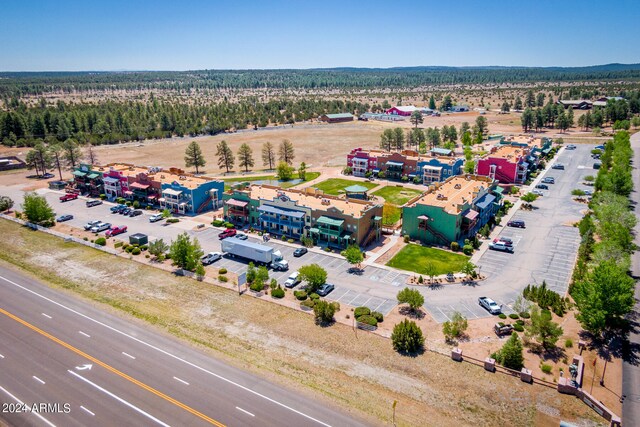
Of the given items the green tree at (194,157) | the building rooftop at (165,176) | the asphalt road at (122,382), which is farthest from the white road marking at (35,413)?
the green tree at (194,157)

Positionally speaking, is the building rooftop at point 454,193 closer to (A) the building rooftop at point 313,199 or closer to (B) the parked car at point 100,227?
(A) the building rooftop at point 313,199

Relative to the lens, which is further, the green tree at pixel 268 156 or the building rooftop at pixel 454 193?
the green tree at pixel 268 156

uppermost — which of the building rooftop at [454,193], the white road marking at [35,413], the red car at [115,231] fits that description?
the building rooftop at [454,193]

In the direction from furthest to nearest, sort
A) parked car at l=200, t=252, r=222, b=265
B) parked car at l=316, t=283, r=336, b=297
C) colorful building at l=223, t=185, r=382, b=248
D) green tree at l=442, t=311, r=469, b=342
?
colorful building at l=223, t=185, r=382, b=248
parked car at l=200, t=252, r=222, b=265
parked car at l=316, t=283, r=336, b=297
green tree at l=442, t=311, r=469, b=342

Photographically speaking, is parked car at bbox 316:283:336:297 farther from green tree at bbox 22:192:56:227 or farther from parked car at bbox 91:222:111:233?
green tree at bbox 22:192:56:227

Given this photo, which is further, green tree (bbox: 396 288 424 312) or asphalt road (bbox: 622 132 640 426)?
green tree (bbox: 396 288 424 312)

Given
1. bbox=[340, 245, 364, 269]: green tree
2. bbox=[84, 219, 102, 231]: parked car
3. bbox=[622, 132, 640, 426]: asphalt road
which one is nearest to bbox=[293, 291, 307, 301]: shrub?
bbox=[340, 245, 364, 269]: green tree
